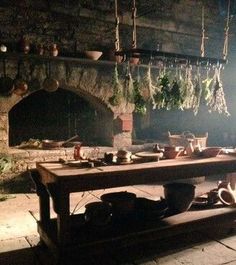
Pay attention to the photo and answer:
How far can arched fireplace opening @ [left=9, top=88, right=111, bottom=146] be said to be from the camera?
267 inches

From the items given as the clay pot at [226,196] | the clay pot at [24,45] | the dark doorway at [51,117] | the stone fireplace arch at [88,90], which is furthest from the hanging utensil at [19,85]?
the clay pot at [226,196]

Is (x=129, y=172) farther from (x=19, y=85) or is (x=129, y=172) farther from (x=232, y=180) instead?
(x=19, y=85)

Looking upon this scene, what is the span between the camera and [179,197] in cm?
385

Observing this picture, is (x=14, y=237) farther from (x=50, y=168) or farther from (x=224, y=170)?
(x=224, y=170)

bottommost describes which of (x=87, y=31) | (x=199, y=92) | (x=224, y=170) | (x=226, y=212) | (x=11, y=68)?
(x=226, y=212)

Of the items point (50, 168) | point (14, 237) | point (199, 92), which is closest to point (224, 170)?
point (199, 92)

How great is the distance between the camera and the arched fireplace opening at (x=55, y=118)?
677 cm

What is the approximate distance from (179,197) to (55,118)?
3.91 meters

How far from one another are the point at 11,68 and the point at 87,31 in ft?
5.49

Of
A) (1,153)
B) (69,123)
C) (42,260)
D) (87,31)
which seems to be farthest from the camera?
(69,123)

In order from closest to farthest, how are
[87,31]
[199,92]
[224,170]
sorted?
[224,170] < [199,92] < [87,31]

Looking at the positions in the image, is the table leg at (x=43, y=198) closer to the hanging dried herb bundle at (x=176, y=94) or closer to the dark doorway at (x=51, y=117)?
the hanging dried herb bundle at (x=176, y=94)

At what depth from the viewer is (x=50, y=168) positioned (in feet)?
11.1

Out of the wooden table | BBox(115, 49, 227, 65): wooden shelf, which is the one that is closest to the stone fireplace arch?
BBox(115, 49, 227, 65): wooden shelf
